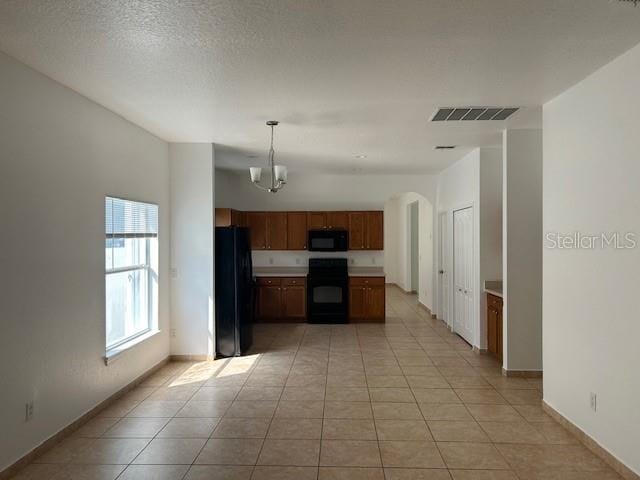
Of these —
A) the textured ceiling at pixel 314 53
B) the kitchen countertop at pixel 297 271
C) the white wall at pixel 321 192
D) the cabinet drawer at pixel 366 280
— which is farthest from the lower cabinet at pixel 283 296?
the textured ceiling at pixel 314 53

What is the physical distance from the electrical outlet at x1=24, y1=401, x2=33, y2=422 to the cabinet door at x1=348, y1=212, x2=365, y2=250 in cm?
605

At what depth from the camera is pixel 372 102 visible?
12.4 feet

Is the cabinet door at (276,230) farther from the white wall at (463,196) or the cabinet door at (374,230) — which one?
the white wall at (463,196)

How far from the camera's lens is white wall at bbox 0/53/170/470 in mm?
2846

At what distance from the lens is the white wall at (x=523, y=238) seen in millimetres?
4820

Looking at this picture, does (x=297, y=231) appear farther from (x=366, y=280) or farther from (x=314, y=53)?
(x=314, y=53)

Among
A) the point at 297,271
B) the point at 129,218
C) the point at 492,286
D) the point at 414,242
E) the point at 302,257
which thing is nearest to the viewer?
the point at 129,218

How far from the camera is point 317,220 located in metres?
8.39

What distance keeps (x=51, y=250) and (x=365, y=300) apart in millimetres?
5714

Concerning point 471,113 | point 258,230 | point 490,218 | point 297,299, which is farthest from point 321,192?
point 471,113

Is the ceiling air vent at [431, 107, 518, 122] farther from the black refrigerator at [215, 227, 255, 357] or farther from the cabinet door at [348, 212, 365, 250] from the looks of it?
the cabinet door at [348, 212, 365, 250]

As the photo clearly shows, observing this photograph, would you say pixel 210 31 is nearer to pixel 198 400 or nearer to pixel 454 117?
pixel 454 117

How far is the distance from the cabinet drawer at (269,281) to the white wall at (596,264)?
5.03 meters

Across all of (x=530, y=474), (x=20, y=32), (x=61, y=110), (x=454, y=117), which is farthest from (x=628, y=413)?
(x=61, y=110)
